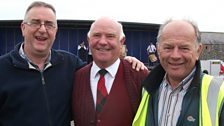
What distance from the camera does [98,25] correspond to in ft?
10.8

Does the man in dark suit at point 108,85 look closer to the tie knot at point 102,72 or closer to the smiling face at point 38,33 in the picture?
the tie knot at point 102,72

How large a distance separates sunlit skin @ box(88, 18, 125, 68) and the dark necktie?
0.40 ft

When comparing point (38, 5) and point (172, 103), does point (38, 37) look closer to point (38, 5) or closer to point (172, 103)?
point (38, 5)

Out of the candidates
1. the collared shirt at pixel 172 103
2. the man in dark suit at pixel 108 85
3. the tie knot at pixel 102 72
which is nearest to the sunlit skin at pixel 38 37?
the man in dark suit at pixel 108 85

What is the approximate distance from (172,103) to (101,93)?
86cm

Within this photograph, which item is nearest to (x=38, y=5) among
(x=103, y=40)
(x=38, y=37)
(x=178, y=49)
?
(x=38, y=37)

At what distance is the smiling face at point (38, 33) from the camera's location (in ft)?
10.5

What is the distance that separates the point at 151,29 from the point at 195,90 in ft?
56.3

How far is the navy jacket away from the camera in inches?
122

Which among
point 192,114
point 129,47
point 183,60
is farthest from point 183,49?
point 129,47

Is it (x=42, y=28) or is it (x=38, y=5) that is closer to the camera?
(x=42, y=28)

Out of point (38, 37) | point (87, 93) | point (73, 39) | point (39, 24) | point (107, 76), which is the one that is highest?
point (39, 24)

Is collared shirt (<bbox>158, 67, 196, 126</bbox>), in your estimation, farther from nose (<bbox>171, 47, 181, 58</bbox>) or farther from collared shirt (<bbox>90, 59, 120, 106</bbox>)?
collared shirt (<bbox>90, 59, 120, 106</bbox>)

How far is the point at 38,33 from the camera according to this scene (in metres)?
3.21
